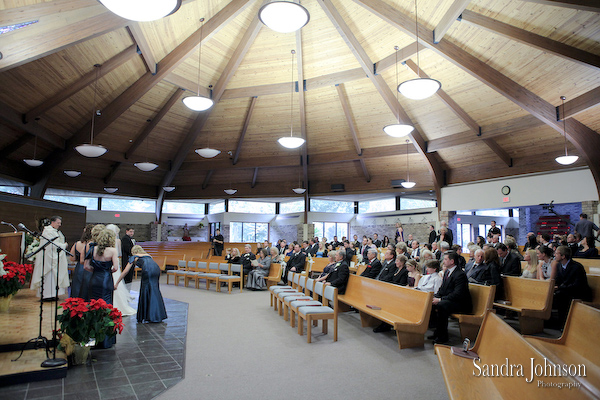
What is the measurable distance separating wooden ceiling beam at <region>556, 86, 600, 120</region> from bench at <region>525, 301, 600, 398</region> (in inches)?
270

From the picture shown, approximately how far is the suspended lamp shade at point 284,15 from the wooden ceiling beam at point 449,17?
2.50 meters

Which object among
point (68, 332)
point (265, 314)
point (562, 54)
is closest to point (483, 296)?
point (265, 314)

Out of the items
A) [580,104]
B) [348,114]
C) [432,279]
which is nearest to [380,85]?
[348,114]

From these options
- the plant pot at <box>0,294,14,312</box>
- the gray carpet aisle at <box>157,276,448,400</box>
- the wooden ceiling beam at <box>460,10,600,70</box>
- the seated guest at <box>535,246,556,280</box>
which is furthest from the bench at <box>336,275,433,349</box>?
the wooden ceiling beam at <box>460,10,600,70</box>

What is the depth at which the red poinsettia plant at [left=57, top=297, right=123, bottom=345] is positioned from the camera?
336cm

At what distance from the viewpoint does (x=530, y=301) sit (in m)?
4.68

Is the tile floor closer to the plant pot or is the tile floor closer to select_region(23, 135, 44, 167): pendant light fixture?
the plant pot

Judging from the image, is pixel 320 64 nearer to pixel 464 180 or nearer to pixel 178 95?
pixel 178 95

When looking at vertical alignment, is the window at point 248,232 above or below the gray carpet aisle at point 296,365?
above

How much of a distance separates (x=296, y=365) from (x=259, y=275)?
5.26 meters

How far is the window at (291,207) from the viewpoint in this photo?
57.7 feet

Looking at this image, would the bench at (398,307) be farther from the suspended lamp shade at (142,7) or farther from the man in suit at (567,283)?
the suspended lamp shade at (142,7)

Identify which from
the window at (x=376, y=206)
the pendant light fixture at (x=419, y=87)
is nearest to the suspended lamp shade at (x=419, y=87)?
the pendant light fixture at (x=419, y=87)

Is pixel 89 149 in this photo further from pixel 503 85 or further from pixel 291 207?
pixel 291 207
